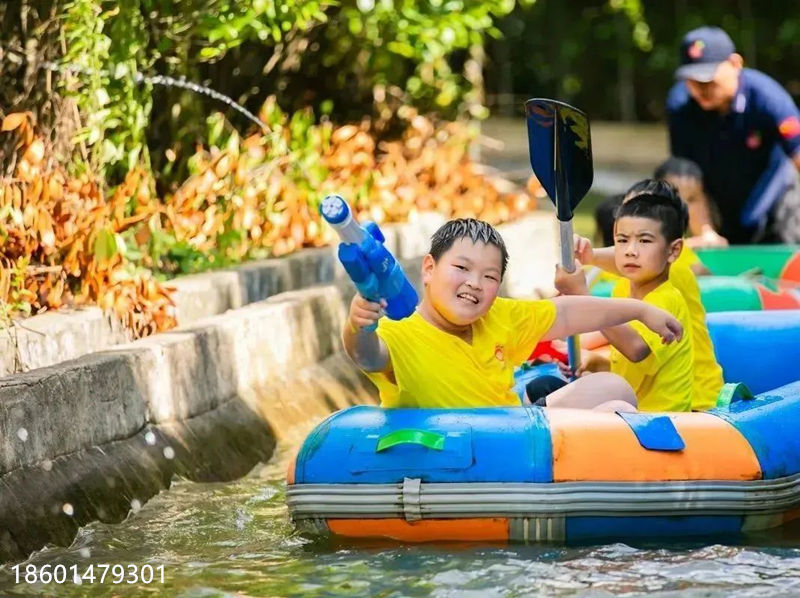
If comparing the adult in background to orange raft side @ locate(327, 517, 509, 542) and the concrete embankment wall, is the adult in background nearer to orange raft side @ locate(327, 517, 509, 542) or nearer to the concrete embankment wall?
the concrete embankment wall

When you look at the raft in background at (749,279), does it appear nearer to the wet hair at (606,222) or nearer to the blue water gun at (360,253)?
the wet hair at (606,222)

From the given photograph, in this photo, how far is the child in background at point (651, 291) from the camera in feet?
18.5

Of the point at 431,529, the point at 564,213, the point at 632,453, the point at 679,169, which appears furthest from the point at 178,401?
the point at 679,169

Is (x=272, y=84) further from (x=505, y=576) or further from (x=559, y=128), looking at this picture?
(x=505, y=576)

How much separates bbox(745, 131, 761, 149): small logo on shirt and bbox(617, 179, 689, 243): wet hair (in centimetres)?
334

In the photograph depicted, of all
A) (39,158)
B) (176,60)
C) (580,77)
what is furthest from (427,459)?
(580,77)

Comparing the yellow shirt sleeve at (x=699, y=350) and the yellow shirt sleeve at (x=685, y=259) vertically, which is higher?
the yellow shirt sleeve at (x=685, y=259)

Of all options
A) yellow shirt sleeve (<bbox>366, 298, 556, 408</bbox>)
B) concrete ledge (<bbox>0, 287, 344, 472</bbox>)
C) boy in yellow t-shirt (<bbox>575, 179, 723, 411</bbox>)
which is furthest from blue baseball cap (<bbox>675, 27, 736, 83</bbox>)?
yellow shirt sleeve (<bbox>366, 298, 556, 408</bbox>)

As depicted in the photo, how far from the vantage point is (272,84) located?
32.2ft

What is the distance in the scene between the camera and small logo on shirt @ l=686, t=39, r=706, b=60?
29.4 ft

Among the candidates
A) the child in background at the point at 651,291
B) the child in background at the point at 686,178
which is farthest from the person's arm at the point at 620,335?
the child in background at the point at 686,178

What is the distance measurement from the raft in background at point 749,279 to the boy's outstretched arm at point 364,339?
8.86 feet

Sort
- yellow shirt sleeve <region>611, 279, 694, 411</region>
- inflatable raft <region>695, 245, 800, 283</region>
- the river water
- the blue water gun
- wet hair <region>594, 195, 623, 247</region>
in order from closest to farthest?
the blue water gun, the river water, yellow shirt sleeve <region>611, 279, 694, 411</region>, wet hair <region>594, 195, 623, 247</region>, inflatable raft <region>695, 245, 800, 283</region>

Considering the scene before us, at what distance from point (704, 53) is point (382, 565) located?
502cm
